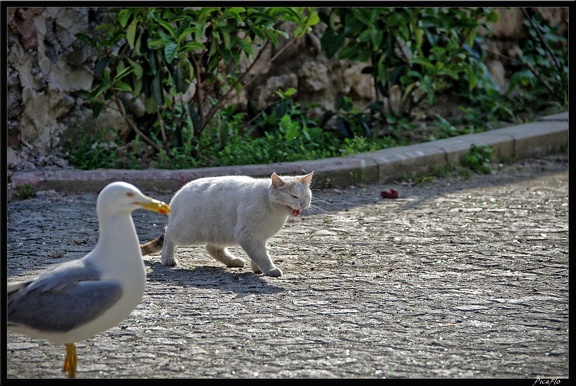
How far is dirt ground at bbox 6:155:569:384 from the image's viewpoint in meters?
3.64

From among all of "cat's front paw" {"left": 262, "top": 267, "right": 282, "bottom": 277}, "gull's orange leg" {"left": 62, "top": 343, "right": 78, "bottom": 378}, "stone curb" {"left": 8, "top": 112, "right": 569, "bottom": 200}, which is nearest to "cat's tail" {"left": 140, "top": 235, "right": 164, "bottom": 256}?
"cat's front paw" {"left": 262, "top": 267, "right": 282, "bottom": 277}

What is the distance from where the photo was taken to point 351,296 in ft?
15.4

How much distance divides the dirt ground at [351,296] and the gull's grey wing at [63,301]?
33cm

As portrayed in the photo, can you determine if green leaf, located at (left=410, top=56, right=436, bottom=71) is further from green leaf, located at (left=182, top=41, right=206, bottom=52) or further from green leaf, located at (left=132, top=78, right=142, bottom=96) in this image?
green leaf, located at (left=132, top=78, right=142, bottom=96)

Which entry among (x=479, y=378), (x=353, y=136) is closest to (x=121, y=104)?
(x=353, y=136)

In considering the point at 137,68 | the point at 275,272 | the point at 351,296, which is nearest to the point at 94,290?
the point at 351,296

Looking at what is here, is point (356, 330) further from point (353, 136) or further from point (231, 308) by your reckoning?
point (353, 136)

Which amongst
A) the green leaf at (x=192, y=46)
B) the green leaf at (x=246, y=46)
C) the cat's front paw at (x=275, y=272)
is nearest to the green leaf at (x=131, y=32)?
the green leaf at (x=192, y=46)

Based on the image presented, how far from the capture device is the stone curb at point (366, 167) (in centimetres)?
724

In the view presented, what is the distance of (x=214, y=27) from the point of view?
7.47 meters

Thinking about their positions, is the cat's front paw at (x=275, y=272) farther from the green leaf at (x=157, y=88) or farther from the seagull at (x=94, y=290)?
the green leaf at (x=157, y=88)

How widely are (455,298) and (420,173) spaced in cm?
371

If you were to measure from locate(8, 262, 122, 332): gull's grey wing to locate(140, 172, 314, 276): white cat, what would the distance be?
6.38 ft

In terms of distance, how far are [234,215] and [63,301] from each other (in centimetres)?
212
